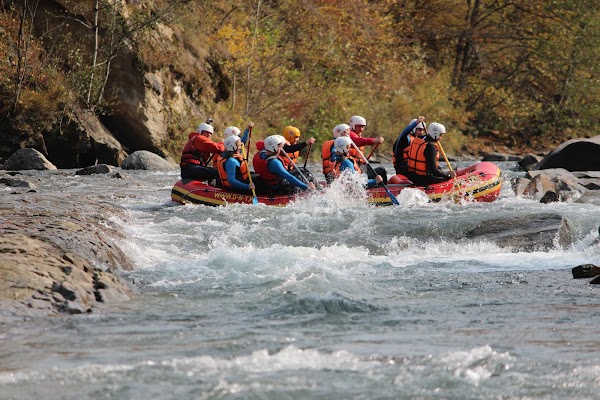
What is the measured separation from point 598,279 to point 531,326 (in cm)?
215

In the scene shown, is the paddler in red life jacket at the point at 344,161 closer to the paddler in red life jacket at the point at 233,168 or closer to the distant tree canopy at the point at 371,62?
the paddler in red life jacket at the point at 233,168

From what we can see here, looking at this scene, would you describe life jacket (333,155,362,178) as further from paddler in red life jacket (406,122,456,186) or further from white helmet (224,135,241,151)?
white helmet (224,135,241,151)

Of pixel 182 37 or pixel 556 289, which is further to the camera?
pixel 182 37

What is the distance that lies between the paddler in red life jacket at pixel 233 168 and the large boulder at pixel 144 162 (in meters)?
7.79

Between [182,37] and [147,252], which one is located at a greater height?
[182,37]

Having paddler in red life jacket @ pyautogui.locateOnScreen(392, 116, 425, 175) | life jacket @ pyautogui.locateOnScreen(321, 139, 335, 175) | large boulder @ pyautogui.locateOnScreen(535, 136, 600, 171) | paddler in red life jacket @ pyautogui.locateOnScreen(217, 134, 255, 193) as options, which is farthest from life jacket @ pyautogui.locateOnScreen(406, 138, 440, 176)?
large boulder @ pyautogui.locateOnScreen(535, 136, 600, 171)

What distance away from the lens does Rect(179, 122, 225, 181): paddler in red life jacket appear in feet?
53.6

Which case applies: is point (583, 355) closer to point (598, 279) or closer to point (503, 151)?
point (598, 279)

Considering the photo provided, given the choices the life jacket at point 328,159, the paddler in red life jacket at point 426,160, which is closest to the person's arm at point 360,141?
the life jacket at point 328,159

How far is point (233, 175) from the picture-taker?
15047mm

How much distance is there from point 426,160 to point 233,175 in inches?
124

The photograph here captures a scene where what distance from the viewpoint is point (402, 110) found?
3319cm

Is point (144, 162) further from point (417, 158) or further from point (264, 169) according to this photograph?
point (417, 158)

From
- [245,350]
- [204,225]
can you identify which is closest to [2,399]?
[245,350]
